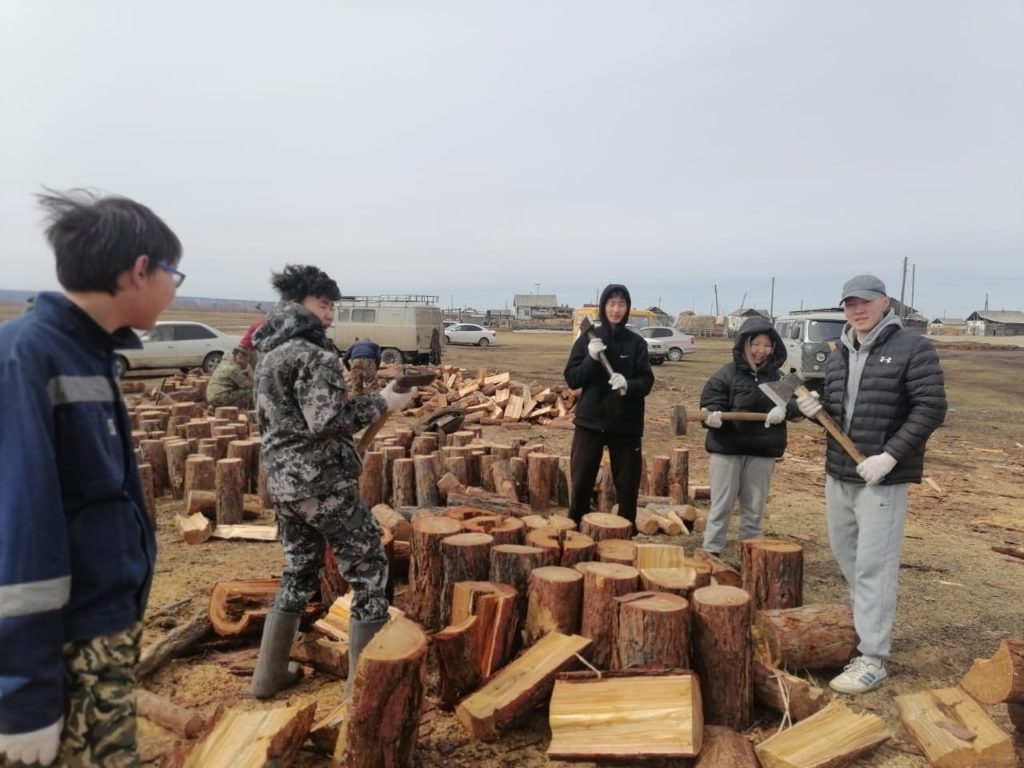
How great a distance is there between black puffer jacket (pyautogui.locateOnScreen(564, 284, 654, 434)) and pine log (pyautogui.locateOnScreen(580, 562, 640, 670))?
1.83 metres

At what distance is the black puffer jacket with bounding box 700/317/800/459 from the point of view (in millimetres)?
4609

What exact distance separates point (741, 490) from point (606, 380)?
1.21m

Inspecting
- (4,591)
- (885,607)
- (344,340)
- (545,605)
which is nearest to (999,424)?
(885,607)

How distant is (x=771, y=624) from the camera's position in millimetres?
3352

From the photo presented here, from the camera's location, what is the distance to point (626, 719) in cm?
261

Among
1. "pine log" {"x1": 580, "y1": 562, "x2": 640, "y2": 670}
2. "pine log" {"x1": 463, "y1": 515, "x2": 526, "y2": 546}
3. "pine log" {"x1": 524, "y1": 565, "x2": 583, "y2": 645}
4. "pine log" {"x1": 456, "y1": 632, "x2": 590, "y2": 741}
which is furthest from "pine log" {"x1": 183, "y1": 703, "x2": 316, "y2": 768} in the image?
"pine log" {"x1": 463, "y1": 515, "x2": 526, "y2": 546}

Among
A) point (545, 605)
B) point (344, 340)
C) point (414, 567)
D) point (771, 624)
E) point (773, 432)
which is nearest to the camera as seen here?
point (545, 605)

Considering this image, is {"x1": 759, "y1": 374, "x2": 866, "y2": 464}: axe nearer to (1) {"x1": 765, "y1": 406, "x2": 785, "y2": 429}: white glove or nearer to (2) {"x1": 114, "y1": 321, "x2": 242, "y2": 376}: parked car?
(1) {"x1": 765, "y1": 406, "x2": 785, "y2": 429}: white glove

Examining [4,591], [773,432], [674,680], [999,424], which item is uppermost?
[4,591]

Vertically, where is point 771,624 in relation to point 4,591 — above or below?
below

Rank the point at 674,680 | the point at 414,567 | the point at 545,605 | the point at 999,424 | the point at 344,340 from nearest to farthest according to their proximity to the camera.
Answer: the point at 674,680, the point at 545,605, the point at 414,567, the point at 999,424, the point at 344,340

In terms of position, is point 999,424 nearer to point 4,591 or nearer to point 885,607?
point 885,607

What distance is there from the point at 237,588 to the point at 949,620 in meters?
4.18

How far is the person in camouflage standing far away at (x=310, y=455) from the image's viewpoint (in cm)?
273
